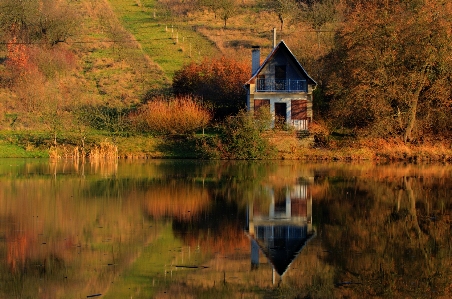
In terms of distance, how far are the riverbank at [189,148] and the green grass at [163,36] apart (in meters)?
23.2

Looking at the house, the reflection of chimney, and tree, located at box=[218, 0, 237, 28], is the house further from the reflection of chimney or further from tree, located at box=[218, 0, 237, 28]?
tree, located at box=[218, 0, 237, 28]

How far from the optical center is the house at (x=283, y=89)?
170 feet

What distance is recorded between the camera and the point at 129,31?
284 ft

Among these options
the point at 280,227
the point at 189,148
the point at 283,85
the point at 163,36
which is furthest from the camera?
the point at 163,36

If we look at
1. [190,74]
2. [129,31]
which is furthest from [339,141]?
[129,31]

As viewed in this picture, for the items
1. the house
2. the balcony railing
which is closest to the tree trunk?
the house

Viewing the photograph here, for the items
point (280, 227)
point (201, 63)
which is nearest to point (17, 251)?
point (280, 227)

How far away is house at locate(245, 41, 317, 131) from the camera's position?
170 feet

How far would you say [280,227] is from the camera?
19.5 metres

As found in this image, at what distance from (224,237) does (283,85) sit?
35.4 m

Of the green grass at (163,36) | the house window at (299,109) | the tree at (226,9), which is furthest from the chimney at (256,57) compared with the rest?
the tree at (226,9)

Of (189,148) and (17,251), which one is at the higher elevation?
(189,148)

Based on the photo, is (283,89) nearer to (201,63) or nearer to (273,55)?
(273,55)

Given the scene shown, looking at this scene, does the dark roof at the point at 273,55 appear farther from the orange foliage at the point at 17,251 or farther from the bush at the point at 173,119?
the orange foliage at the point at 17,251
